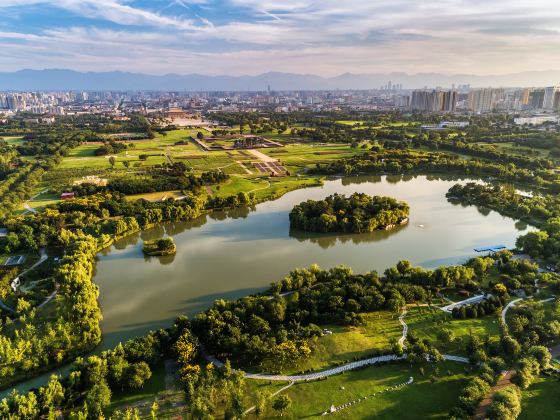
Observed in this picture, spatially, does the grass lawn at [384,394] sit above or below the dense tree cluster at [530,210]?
below

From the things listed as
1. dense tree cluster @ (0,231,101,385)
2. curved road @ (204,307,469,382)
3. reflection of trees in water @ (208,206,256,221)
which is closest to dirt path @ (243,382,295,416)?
curved road @ (204,307,469,382)

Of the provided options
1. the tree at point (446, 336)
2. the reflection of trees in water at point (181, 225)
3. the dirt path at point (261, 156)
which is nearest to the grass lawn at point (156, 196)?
the reflection of trees in water at point (181, 225)

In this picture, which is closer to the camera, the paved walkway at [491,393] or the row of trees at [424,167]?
the paved walkway at [491,393]

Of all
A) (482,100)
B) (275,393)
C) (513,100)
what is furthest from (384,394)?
(513,100)

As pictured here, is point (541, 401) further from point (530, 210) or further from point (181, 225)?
point (181, 225)

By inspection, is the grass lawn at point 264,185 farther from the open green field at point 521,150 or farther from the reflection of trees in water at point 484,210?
the open green field at point 521,150

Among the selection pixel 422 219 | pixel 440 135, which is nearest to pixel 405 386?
pixel 422 219

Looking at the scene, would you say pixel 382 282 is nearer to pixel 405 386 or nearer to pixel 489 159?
pixel 405 386
